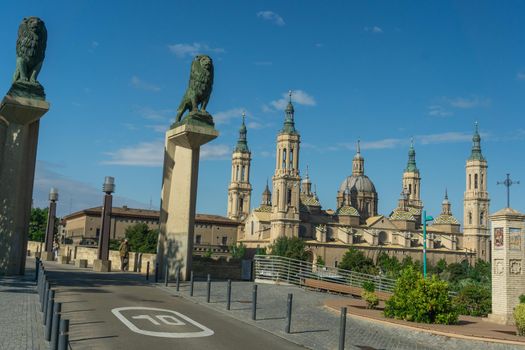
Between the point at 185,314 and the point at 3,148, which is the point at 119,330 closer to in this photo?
the point at 185,314

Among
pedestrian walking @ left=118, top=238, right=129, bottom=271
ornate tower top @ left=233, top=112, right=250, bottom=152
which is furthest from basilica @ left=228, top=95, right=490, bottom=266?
pedestrian walking @ left=118, top=238, right=129, bottom=271

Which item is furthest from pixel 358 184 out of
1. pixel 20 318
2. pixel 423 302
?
pixel 20 318

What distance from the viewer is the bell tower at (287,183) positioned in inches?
4604

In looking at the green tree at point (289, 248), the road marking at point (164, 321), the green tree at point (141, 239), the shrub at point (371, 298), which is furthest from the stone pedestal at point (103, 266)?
the green tree at point (289, 248)

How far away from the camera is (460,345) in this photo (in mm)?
12469

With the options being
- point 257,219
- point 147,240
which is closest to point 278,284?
point 147,240

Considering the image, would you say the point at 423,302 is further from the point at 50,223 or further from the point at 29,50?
the point at 50,223

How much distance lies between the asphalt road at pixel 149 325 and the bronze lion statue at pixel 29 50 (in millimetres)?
9541

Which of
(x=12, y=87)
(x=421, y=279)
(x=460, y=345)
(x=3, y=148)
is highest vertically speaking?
(x=12, y=87)

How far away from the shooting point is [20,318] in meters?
12.5

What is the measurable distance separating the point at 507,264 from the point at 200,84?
1428 centimetres

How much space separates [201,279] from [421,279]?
12.5m

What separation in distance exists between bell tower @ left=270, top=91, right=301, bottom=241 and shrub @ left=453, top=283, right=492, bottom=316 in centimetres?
9612

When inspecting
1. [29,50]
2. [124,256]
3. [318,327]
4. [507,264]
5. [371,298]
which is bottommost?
[318,327]
